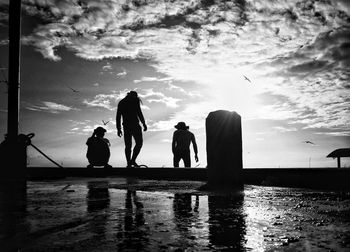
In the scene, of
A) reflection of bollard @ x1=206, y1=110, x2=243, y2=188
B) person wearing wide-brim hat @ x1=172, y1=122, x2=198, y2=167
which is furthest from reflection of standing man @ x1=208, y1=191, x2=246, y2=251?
person wearing wide-brim hat @ x1=172, y1=122, x2=198, y2=167

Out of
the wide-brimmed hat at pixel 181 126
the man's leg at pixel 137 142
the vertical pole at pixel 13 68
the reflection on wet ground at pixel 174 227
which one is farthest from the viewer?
the wide-brimmed hat at pixel 181 126

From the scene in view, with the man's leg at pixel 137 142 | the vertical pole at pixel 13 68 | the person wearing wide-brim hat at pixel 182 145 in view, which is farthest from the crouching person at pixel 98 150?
the vertical pole at pixel 13 68

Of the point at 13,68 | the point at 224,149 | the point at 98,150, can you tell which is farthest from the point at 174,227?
the point at 98,150

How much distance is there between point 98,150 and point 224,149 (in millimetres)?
7420

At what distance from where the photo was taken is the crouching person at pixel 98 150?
11.8m

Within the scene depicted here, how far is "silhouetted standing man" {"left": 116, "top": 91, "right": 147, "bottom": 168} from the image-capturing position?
32.8ft

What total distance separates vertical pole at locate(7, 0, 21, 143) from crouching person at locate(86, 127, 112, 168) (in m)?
4.19

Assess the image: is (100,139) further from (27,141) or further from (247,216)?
(247,216)

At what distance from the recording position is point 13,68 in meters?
7.77

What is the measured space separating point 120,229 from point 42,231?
447 millimetres

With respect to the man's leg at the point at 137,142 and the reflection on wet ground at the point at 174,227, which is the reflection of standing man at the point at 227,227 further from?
the man's leg at the point at 137,142

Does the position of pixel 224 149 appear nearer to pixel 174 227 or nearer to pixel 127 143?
pixel 174 227

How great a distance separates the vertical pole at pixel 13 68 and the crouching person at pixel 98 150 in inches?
165

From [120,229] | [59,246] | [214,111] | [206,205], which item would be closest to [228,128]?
[214,111]
